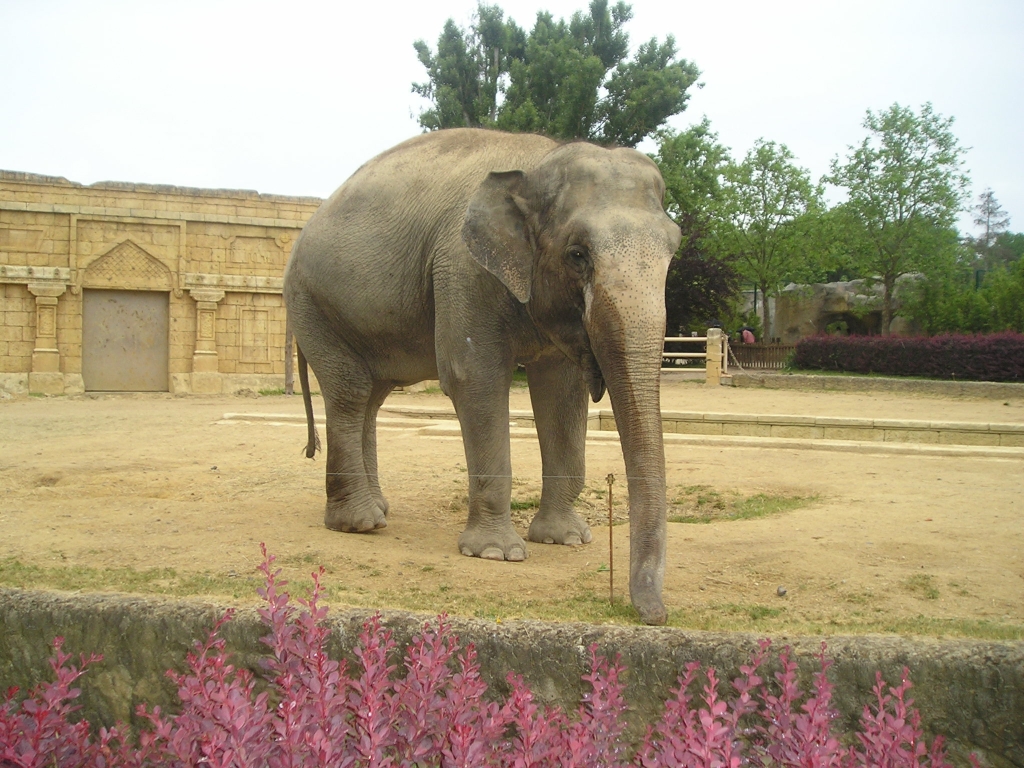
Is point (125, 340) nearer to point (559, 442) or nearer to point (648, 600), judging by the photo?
point (559, 442)

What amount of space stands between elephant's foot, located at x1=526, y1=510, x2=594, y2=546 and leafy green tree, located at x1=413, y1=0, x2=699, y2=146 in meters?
29.3

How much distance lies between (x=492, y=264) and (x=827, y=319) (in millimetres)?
40290

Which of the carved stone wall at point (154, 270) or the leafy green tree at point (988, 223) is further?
the leafy green tree at point (988, 223)

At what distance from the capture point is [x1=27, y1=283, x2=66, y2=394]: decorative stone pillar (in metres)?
22.3

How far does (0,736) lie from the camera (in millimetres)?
2770

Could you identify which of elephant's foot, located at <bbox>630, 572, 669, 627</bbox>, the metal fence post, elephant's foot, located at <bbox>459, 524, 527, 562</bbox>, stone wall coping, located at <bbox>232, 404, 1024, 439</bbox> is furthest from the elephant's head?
the metal fence post

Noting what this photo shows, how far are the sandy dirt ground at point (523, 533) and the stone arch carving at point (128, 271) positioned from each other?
41.2 ft

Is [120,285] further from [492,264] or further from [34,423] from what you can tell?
[492,264]

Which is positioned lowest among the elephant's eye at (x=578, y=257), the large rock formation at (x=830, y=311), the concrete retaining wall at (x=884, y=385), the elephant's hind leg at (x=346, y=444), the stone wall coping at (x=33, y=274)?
the elephant's hind leg at (x=346, y=444)

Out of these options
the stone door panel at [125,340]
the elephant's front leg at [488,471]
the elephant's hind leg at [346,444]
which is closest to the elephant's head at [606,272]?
the elephant's front leg at [488,471]

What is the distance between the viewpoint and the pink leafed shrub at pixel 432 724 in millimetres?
2527

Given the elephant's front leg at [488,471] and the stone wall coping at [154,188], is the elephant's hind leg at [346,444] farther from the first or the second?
the stone wall coping at [154,188]

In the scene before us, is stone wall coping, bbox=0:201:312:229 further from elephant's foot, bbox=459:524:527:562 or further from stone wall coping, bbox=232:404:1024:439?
elephant's foot, bbox=459:524:527:562

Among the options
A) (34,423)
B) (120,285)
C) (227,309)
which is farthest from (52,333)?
(34,423)
